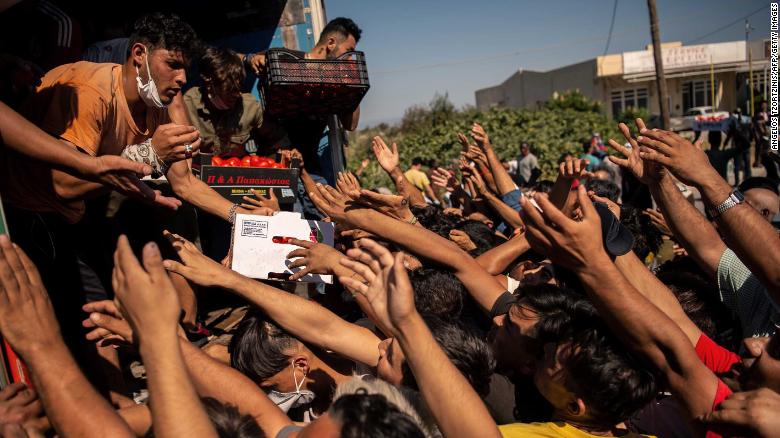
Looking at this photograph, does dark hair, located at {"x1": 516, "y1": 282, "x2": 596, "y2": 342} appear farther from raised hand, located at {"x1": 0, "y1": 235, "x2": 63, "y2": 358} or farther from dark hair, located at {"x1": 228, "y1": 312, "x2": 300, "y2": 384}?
raised hand, located at {"x1": 0, "y1": 235, "x2": 63, "y2": 358}

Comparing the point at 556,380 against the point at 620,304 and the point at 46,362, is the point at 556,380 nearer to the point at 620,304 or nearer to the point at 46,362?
the point at 620,304

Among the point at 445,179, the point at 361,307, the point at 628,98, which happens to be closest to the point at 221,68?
the point at 445,179

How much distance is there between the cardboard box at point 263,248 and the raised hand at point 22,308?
4.40ft

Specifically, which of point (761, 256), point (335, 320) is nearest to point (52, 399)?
point (335, 320)

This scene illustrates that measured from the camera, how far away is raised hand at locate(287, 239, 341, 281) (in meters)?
3.03

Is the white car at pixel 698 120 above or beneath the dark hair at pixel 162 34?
beneath

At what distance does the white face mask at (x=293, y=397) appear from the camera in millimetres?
2822

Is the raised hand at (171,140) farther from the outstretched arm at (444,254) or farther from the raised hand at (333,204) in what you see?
the outstretched arm at (444,254)

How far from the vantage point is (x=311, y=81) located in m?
4.79

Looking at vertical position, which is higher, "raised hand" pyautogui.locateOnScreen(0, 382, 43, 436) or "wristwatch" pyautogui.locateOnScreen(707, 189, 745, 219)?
"wristwatch" pyautogui.locateOnScreen(707, 189, 745, 219)

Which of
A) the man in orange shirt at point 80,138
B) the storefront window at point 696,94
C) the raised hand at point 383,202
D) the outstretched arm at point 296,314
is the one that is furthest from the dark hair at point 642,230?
the storefront window at point 696,94

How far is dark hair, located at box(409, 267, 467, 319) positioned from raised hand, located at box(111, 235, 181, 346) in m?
1.78

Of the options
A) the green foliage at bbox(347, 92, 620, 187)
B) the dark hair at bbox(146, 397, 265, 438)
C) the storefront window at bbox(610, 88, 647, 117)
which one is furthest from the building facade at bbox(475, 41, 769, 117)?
the dark hair at bbox(146, 397, 265, 438)

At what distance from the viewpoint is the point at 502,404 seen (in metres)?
2.82
